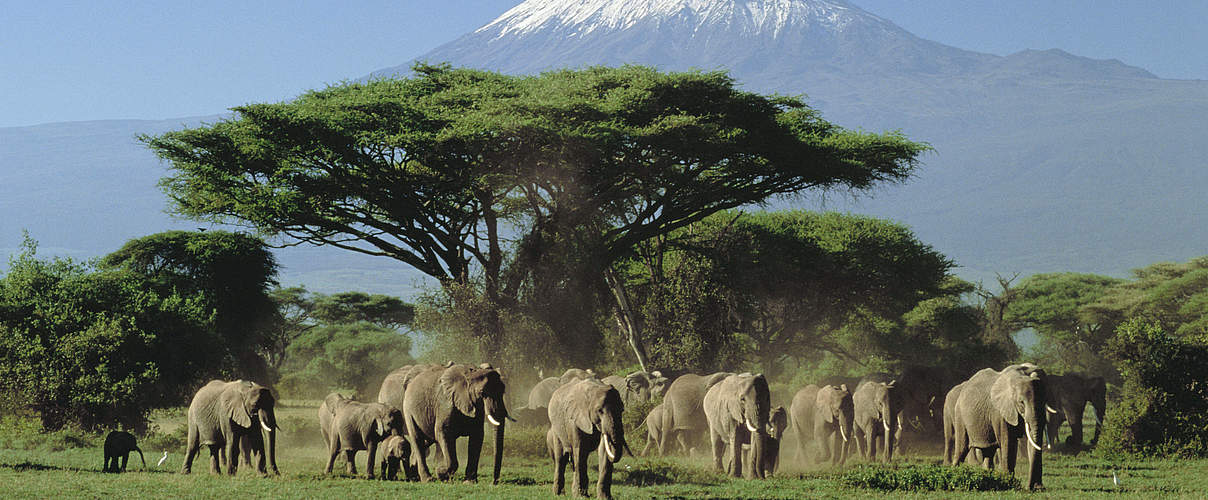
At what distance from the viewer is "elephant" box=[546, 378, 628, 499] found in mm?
16016

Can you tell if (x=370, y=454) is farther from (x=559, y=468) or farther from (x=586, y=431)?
(x=586, y=431)

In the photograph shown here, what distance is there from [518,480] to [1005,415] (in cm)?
835

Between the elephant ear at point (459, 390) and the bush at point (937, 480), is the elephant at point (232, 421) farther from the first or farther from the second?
the bush at point (937, 480)

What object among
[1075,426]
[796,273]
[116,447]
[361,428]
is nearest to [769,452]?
[361,428]

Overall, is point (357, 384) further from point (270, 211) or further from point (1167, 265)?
point (1167, 265)

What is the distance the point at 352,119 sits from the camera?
3319 cm

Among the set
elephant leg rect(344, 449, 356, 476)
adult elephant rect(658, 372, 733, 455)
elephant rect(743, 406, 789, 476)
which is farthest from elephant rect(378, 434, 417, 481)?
adult elephant rect(658, 372, 733, 455)

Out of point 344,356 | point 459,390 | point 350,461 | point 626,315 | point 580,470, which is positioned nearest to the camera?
point 580,470

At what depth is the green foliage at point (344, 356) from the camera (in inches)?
2507

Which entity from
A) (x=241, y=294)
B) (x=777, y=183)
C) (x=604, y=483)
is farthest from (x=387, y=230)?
(x=604, y=483)

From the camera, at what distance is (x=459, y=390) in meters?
18.7

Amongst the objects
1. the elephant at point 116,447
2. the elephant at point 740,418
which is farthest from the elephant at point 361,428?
the elephant at point 740,418

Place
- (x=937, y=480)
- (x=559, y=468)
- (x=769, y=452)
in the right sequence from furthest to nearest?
(x=769, y=452), (x=937, y=480), (x=559, y=468)

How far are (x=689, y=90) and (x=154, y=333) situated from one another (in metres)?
17.5
